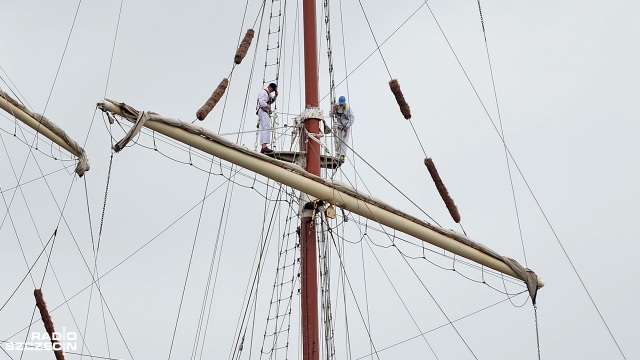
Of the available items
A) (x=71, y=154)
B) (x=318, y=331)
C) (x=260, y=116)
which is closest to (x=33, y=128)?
(x=71, y=154)

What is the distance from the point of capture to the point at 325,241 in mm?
30719

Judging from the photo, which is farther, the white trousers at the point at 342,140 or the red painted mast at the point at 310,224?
the white trousers at the point at 342,140

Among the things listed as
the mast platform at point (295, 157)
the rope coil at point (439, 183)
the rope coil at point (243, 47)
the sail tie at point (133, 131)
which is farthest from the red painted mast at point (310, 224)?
the sail tie at point (133, 131)

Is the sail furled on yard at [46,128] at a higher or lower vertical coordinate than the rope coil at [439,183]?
higher

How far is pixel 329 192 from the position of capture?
3008 centimetres

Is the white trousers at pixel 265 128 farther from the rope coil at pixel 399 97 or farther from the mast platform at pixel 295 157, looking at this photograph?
the rope coil at pixel 399 97

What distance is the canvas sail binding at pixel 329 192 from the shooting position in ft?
95.0

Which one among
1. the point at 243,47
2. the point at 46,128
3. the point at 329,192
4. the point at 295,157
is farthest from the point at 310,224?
the point at 46,128

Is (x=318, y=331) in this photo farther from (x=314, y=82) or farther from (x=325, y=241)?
(x=314, y=82)

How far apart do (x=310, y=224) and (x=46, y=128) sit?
5220 millimetres

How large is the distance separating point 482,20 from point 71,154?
7.94m

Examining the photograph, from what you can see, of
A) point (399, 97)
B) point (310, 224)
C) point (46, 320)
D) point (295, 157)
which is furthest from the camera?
point (295, 157)

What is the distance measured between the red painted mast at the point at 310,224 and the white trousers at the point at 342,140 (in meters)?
0.52

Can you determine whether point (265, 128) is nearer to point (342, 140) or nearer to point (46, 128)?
point (342, 140)
